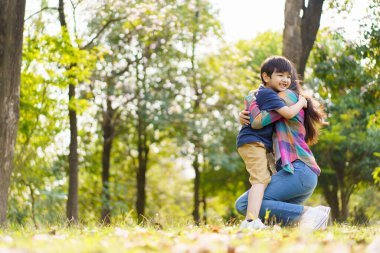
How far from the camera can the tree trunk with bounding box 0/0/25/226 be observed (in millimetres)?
9711

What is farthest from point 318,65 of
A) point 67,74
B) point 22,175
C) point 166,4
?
point 22,175

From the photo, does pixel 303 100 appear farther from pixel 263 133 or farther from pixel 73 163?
pixel 73 163

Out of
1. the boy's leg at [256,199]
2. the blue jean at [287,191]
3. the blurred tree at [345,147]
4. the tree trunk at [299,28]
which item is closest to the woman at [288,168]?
the blue jean at [287,191]

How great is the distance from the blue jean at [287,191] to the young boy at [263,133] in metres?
0.09

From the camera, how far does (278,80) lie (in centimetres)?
638

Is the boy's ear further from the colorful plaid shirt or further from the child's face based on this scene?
the colorful plaid shirt

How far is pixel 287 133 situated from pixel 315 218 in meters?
0.81

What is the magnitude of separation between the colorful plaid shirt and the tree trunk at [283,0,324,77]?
19.7 feet

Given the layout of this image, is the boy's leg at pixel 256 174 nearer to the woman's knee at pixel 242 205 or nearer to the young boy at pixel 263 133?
the young boy at pixel 263 133

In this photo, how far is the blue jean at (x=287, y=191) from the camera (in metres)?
6.21

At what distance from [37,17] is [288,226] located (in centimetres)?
1324

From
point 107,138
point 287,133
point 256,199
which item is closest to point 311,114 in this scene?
point 287,133

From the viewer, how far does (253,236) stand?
440 cm

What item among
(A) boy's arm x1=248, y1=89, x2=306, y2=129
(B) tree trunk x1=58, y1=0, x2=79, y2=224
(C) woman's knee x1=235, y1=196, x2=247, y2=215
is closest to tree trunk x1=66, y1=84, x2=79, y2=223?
(B) tree trunk x1=58, y1=0, x2=79, y2=224
